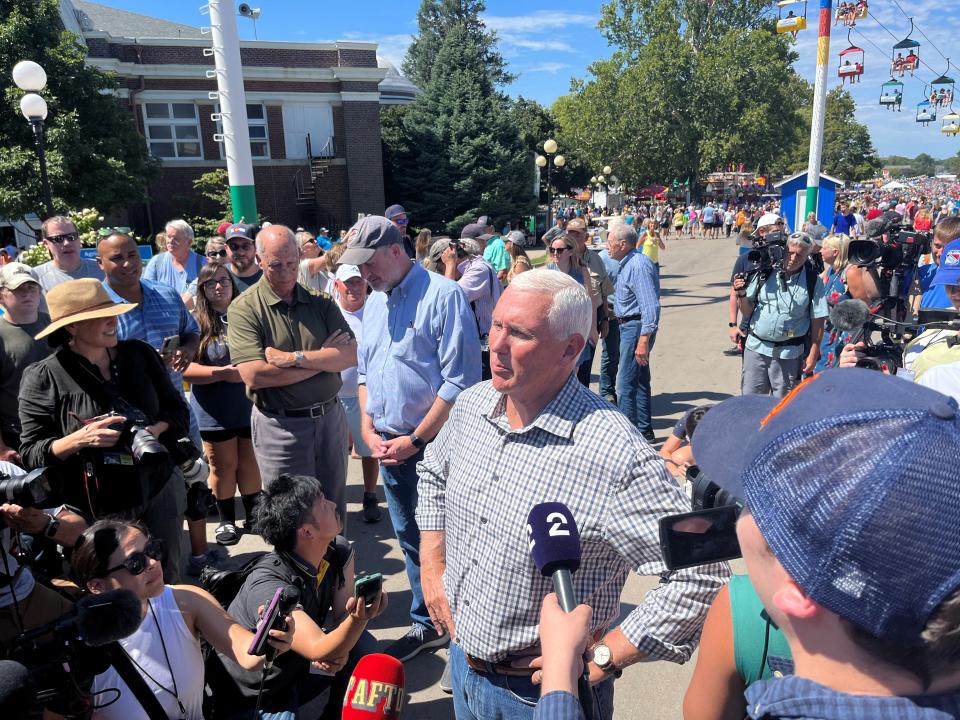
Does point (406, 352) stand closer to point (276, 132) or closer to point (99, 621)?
point (99, 621)

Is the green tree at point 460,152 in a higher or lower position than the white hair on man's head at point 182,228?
higher

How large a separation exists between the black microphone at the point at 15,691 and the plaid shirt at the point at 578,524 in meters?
1.11

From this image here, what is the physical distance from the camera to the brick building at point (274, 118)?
2489cm

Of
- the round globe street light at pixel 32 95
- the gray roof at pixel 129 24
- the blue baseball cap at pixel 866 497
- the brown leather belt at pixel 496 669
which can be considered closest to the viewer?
the blue baseball cap at pixel 866 497

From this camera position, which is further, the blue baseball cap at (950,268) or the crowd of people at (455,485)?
the blue baseball cap at (950,268)

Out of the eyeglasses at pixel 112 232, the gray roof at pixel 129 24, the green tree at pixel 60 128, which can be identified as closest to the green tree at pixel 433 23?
the gray roof at pixel 129 24

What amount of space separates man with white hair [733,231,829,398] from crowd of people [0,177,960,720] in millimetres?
22

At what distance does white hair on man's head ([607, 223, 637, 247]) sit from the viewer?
6.33m

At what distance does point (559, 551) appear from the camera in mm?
1345

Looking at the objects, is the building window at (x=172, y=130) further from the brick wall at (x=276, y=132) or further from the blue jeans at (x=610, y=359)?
the blue jeans at (x=610, y=359)

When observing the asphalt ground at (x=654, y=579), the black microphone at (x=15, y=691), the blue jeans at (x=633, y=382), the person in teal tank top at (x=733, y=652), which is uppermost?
the person in teal tank top at (x=733, y=652)

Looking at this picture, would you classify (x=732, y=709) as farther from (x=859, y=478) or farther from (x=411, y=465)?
(x=411, y=465)

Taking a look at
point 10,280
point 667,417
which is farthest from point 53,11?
point 667,417

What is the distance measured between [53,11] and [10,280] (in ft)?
64.1
